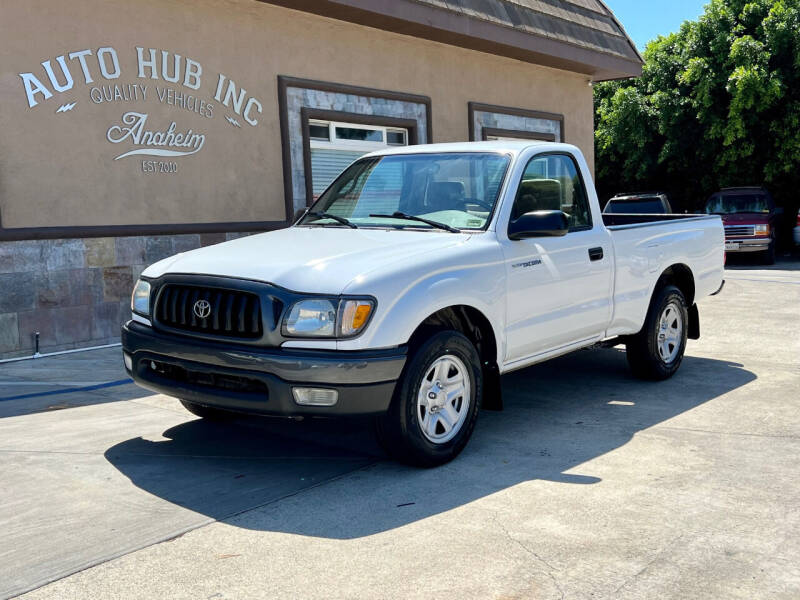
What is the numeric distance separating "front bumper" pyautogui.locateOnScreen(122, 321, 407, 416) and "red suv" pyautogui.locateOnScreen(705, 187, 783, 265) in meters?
18.4

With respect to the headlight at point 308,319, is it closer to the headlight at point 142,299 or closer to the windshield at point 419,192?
the headlight at point 142,299

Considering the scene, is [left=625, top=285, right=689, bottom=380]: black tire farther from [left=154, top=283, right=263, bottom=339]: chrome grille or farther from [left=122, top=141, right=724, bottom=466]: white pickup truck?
[left=154, top=283, right=263, bottom=339]: chrome grille

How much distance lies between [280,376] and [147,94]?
6.84 meters

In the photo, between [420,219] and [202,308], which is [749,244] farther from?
[202,308]

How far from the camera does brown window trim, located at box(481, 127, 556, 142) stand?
15.5m

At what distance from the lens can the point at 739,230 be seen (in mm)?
21188

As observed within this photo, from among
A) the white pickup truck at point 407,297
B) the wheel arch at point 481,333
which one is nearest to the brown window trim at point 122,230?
the white pickup truck at point 407,297

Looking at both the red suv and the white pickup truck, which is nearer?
the white pickup truck

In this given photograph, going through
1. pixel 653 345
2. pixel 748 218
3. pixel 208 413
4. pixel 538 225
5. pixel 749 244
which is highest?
pixel 538 225

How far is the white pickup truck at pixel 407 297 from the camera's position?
4617 millimetres

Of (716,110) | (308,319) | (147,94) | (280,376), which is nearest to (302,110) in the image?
(147,94)

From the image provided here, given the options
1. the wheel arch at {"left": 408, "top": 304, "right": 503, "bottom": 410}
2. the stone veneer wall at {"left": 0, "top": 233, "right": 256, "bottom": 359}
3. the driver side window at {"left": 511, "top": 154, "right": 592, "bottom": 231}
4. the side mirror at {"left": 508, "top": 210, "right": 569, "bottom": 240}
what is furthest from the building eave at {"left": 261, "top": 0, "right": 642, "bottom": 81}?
the wheel arch at {"left": 408, "top": 304, "right": 503, "bottom": 410}

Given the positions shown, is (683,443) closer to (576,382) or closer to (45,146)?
(576,382)

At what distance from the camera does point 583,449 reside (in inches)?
212
